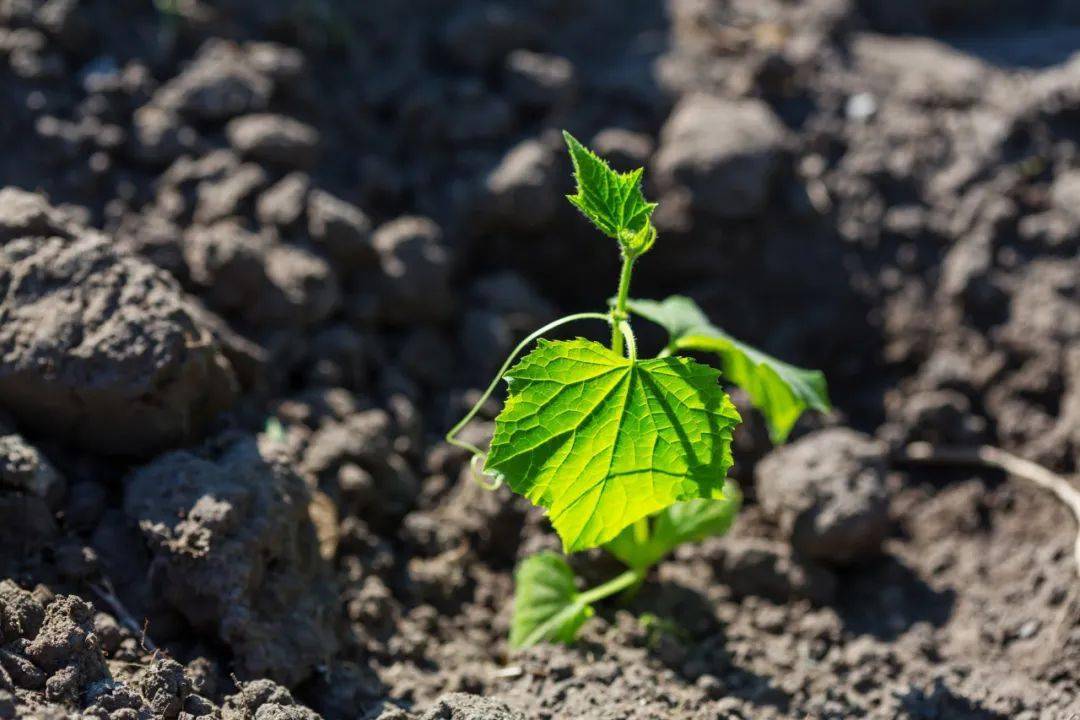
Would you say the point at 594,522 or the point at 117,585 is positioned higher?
the point at 594,522

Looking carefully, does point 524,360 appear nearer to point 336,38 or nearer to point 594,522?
point 594,522

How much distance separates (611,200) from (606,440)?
516mm

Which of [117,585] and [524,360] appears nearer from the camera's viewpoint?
[524,360]

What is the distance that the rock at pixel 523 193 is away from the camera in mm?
3514

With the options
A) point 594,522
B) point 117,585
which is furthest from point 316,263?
point 594,522

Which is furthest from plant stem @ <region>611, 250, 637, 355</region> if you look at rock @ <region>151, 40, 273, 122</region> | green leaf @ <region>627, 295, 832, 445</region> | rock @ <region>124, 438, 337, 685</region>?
rock @ <region>151, 40, 273, 122</region>

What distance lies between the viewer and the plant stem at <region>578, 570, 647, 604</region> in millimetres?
2574

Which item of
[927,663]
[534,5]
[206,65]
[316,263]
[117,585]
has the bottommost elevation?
[927,663]

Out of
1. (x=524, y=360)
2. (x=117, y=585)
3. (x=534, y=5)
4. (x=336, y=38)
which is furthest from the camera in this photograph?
(x=534, y=5)

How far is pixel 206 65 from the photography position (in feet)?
11.5

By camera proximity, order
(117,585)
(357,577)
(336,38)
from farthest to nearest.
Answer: (336,38) < (357,577) < (117,585)

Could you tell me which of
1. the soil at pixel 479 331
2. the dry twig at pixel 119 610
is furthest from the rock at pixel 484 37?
the dry twig at pixel 119 610

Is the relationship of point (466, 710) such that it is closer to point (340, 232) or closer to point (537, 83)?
point (340, 232)

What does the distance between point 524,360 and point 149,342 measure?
935 millimetres
